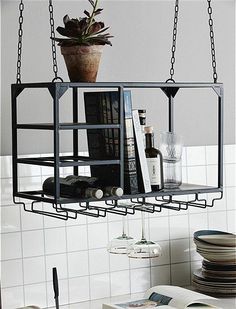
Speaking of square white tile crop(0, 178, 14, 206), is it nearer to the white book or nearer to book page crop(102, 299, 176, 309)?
book page crop(102, 299, 176, 309)

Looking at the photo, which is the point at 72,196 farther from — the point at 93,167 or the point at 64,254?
the point at 64,254

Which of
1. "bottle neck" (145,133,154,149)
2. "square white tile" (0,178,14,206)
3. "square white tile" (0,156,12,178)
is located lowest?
"square white tile" (0,178,14,206)

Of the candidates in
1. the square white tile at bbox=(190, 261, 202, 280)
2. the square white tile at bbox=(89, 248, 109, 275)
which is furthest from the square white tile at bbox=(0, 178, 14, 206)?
the square white tile at bbox=(190, 261, 202, 280)

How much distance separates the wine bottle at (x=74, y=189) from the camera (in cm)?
281

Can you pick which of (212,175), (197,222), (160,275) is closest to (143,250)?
(160,275)

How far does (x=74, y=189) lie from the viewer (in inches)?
112

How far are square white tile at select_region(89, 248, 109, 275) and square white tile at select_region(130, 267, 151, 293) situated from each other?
16 centimetres

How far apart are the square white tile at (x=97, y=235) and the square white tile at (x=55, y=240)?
5.5 inches

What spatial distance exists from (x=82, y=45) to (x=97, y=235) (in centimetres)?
128

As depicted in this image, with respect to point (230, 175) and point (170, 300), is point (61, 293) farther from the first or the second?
point (230, 175)

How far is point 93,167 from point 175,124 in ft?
3.90

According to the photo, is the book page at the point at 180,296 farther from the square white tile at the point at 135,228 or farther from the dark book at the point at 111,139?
the dark book at the point at 111,139

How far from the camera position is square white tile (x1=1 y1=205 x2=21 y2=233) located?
3.68 m

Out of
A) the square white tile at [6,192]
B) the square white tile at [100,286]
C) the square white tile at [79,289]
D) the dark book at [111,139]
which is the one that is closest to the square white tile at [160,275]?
the square white tile at [100,286]
